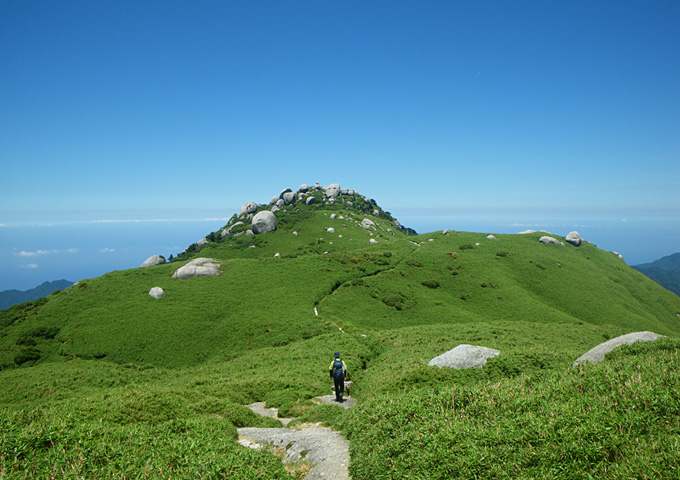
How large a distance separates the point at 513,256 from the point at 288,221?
351ft

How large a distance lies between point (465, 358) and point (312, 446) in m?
14.1

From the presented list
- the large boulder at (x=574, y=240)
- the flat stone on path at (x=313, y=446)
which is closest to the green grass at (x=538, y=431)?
the flat stone on path at (x=313, y=446)

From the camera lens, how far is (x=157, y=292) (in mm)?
65500

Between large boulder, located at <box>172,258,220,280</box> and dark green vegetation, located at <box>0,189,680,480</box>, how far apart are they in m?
3.49

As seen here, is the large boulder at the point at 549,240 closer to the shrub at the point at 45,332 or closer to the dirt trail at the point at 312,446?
the dirt trail at the point at 312,446

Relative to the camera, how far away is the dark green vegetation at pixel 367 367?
859 centimetres

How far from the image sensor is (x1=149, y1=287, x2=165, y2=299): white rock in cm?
6481

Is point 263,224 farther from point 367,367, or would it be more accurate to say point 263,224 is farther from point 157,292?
point 367,367

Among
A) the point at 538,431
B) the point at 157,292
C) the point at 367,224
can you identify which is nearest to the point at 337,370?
the point at 538,431

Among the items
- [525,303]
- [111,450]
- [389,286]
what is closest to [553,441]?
[111,450]

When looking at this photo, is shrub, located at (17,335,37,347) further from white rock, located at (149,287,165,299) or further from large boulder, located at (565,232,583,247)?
large boulder, located at (565,232,583,247)

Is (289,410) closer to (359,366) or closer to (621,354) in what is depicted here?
(359,366)

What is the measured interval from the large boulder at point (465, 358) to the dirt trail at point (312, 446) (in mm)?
10787

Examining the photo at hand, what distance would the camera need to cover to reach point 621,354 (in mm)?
18703
